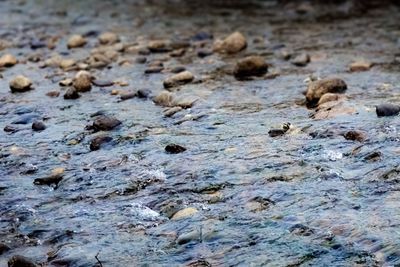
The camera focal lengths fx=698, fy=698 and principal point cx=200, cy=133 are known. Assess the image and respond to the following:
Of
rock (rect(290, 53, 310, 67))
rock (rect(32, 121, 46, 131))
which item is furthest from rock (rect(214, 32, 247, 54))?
rock (rect(32, 121, 46, 131))

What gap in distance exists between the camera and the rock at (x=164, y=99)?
6.10 meters

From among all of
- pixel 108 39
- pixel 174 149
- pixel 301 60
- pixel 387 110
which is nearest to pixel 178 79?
pixel 301 60

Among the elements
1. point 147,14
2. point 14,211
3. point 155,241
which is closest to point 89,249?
point 155,241

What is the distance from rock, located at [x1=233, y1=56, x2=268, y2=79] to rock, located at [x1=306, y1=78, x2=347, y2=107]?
106 centimetres

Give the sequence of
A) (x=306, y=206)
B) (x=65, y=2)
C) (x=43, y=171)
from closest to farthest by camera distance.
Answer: (x=306, y=206)
(x=43, y=171)
(x=65, y=2)

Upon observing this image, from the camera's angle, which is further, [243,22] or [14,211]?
[243,22]

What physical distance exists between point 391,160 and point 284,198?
83cm

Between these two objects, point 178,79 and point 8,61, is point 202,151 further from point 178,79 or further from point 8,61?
point 8,61

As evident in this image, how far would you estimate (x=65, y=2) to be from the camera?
511 inches

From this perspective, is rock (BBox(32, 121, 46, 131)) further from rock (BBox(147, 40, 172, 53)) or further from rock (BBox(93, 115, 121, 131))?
rock (BBox(147, 40, 172, 53))

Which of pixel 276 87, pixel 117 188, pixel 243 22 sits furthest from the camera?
pixel 243 22

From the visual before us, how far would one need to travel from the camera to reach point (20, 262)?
3.38 metres

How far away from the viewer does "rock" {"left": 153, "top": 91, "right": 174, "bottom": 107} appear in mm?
6098

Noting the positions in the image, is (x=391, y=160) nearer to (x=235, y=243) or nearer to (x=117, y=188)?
(x=235, y=243)
